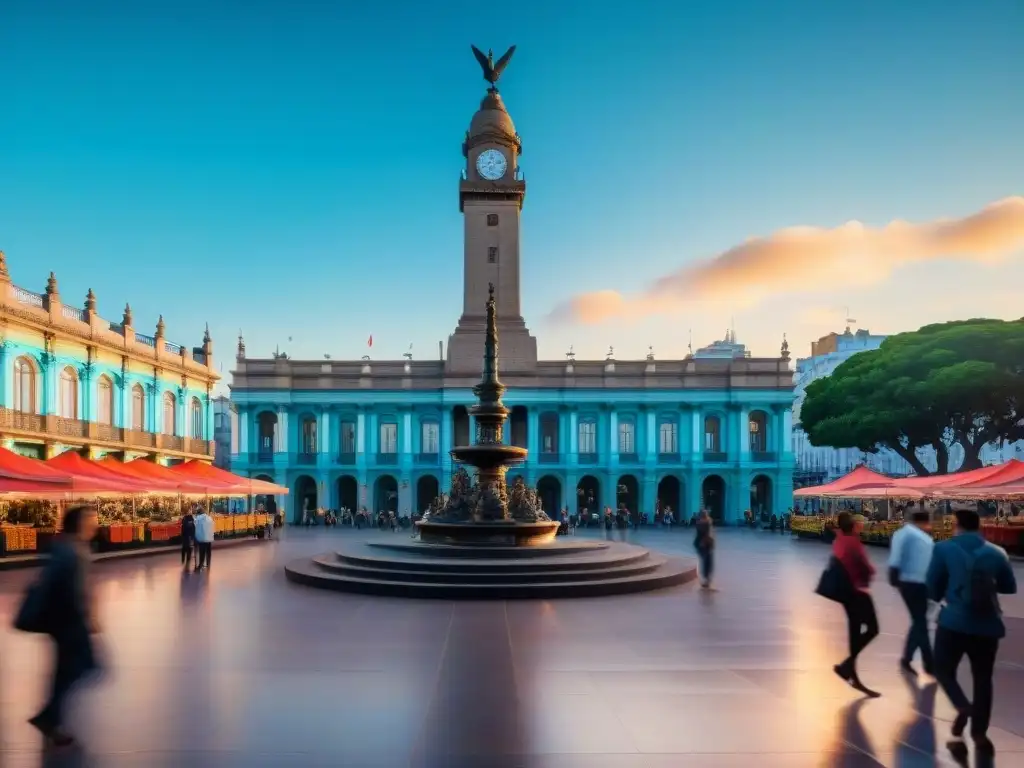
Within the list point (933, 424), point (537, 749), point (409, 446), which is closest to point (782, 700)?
point (537, 749)

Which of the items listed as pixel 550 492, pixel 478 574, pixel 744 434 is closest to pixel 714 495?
pixel 744 434

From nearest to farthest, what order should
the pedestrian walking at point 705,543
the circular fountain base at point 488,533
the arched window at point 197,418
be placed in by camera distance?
the pedestrian walking at point 705,543 < the circular fountain base at point 488,533 < the arched window at point 197,418

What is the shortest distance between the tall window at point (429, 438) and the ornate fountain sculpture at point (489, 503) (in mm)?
35619

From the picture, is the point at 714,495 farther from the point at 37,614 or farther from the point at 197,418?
the point at 37,614

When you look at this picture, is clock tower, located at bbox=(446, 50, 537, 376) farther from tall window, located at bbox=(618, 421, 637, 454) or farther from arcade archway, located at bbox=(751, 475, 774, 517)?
arcade archway, located at bbox=(751, 475, 774, 517)

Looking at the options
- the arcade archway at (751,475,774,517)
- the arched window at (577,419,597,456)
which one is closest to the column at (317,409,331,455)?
the arched window at (577,419,597,456)

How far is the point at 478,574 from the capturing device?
46.9 ft

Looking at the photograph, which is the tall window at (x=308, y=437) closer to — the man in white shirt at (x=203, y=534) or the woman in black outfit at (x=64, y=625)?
the man in white shirt at (x=203, y=534)

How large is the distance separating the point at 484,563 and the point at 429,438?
4077cm

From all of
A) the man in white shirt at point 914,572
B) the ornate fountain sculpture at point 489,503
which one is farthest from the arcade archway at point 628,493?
the man in white shirt at point 914,572

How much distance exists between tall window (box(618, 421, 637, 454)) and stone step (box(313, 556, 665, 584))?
40.0m

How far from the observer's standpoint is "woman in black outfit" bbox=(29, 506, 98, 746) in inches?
239

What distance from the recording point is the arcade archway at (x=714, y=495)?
55656 mm

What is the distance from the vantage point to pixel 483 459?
18641mm
